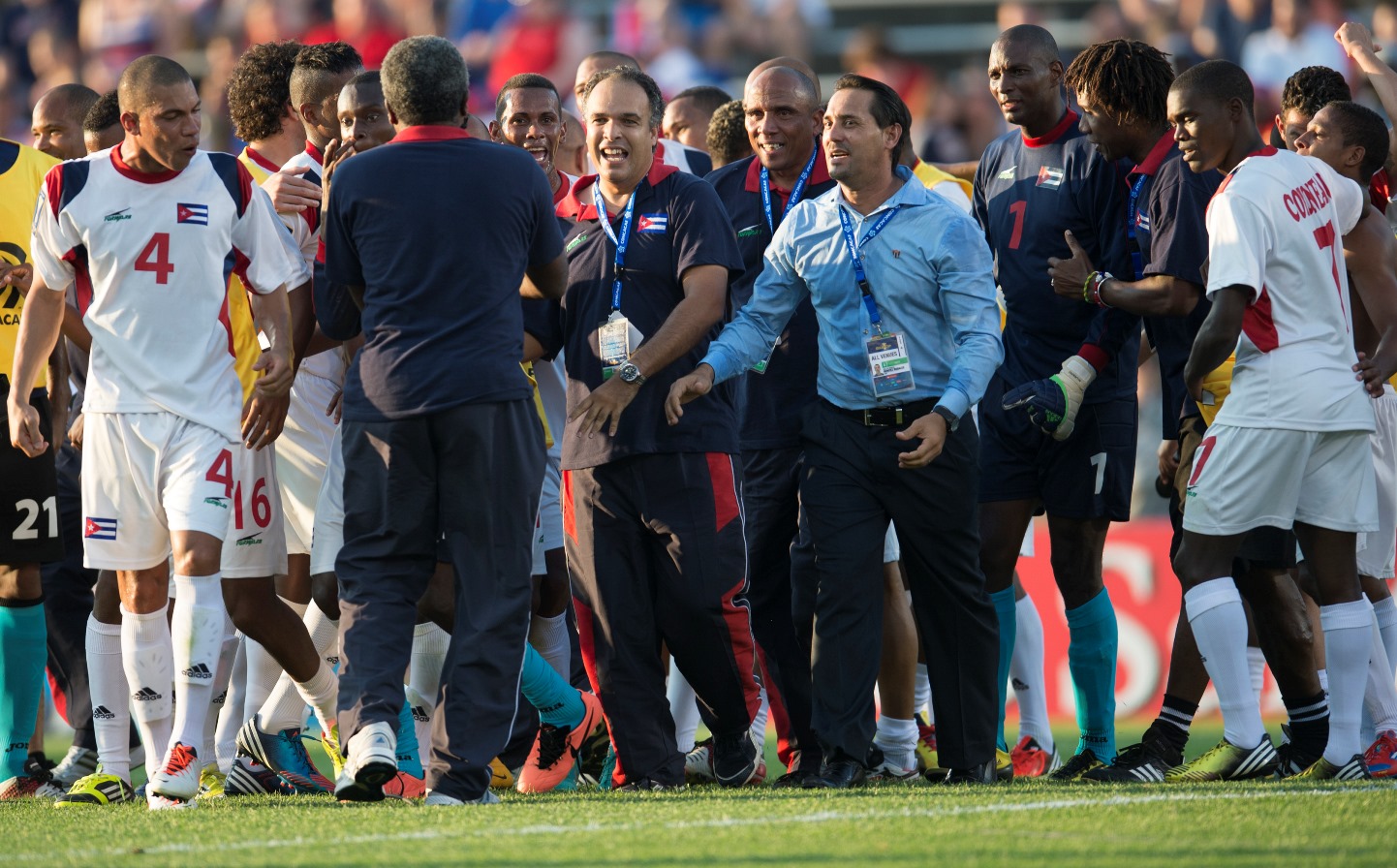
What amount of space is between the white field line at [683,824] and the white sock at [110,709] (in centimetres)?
149

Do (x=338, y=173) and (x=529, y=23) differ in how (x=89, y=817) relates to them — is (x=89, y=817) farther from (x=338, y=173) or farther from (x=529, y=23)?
(x=529, y=23)

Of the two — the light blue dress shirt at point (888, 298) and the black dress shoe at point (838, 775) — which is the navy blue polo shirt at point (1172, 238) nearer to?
the light blue dress shirt at point (888, 298)

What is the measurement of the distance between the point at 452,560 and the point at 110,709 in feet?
5.11

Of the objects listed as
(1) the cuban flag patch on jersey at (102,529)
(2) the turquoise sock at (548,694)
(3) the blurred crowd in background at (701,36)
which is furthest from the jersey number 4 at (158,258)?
(3) the blurred crowd in background at (701,36)

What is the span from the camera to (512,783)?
280 inches

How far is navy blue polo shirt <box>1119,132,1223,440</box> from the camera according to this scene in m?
6.36

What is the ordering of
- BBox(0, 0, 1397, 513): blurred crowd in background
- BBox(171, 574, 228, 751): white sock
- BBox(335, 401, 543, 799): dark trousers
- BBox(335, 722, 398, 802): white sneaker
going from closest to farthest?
BBox(335, 722, 398, 802): white sneaker → BBox(335, 401, 543, 799): dark trousers → BBox(171, 574, 228, 751): white sock → BBox(0, 0, 1397, 513): blurred crowd in background

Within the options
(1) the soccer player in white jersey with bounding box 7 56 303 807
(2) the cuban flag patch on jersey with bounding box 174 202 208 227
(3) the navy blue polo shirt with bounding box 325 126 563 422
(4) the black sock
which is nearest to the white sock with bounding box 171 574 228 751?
(1) the soccer player in white jersey with bounding box 7 56 303 807

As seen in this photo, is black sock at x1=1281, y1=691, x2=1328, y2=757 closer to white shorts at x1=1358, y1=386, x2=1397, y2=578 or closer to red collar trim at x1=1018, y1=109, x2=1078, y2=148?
white shorts at x1=1358, y1=386, x2=1397, y2=578

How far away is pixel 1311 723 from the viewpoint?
6363 millimetres

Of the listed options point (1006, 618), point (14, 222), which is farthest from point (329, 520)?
point (1006, 618)

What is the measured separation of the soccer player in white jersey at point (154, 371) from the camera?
19.4ft

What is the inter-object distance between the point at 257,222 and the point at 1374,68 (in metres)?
4.43

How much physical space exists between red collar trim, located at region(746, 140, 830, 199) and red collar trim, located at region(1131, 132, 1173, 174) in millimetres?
1192
